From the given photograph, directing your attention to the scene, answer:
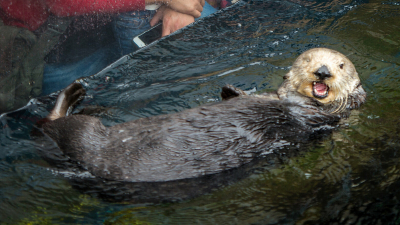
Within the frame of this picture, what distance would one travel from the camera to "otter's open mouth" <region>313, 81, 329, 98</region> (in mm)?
2916

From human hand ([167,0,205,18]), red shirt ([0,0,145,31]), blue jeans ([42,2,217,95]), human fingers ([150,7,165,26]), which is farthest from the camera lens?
human hand ([167,0,205,18])

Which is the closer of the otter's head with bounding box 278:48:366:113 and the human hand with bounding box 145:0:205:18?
the otter's head with bounding box 278:48:366:113

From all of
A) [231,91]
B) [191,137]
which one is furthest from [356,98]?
[191,137]

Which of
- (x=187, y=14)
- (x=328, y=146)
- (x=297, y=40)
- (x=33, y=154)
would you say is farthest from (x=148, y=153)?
(x=187, y=14)

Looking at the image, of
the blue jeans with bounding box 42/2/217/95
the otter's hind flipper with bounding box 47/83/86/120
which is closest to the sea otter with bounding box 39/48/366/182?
the otter's hind flipper with bounding box 47/83/86/120

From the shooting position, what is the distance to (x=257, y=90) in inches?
143

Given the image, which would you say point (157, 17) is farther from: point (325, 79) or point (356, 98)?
point (356, 98)

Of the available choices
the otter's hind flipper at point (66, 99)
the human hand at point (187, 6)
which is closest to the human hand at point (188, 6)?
the human hand at point (187, 6)

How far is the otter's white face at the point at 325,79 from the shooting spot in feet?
9.53

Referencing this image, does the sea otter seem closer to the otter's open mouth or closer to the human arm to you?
the otter's open mouth

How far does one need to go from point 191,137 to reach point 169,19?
3.05m

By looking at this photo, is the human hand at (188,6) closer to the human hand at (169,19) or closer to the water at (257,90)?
the human hand at (169,19)

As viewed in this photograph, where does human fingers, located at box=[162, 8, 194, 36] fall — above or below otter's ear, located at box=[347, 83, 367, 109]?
above

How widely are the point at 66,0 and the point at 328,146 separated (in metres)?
3.30
